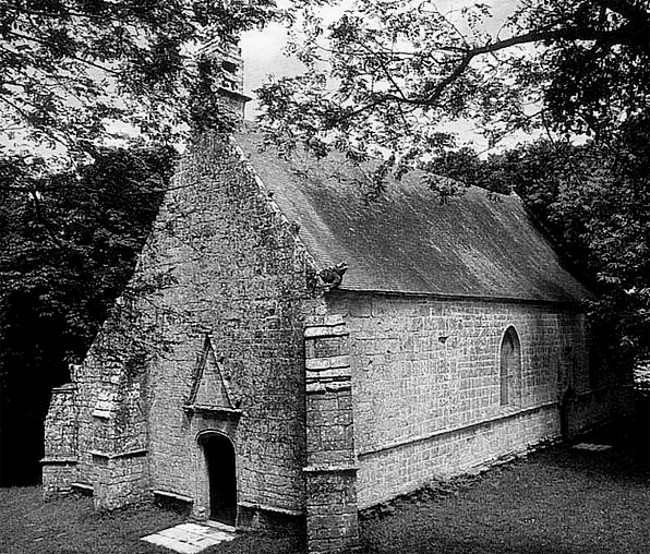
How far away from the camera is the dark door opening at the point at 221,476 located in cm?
1666

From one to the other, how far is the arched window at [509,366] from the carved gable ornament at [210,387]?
8601 mm

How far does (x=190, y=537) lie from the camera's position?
1516cm

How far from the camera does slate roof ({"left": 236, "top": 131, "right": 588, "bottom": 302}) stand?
1602 cm

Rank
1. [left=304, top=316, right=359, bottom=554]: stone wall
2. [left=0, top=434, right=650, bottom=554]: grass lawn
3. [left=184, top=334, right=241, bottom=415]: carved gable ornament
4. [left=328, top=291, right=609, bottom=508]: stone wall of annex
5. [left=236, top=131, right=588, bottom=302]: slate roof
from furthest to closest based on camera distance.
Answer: [left=236, top=131, right=588, bottom=302]: slate roof → [left=184, top=334, right=241, bottom=415]: carved gable ornament → [left=328, top=291, right=609, bottom=508]: stone wall of annex → [left=0, top=434, right=650, bottom=554]: grass lawn → [left=304, top=316, right=359, bottom=554]: stone wall

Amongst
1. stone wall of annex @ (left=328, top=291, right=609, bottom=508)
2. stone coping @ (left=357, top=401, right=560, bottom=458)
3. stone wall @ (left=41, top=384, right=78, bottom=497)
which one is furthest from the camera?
stone wall @ (left=41, top=384, right=78, bottom=497)

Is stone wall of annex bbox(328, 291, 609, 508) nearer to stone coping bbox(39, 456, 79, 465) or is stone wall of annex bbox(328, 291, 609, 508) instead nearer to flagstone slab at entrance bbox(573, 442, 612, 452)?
flagstone slab at entrance bbox(573, 442, 612, 452)

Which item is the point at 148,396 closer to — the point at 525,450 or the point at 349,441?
the point at 349,441

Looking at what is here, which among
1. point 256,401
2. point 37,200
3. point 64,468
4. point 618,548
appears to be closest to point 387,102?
point 37,200

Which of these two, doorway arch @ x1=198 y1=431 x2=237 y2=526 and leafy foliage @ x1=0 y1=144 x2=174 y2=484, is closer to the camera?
leafy foliage @ x1=0 y1=144 x2=174 y2=484

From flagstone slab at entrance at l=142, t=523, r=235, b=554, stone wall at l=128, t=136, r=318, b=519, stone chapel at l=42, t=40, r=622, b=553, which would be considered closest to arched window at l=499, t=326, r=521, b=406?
stone chapel at l=42, t=40, r=622, b=553

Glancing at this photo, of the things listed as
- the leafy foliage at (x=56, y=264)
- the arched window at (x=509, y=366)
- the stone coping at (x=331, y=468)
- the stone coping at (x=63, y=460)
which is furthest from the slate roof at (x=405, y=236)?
the stone coping at (x=63, y=460)

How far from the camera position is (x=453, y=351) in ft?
59.0

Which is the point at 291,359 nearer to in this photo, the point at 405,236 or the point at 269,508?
the point at 269,508

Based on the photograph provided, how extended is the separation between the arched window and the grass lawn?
2127 millimetres
